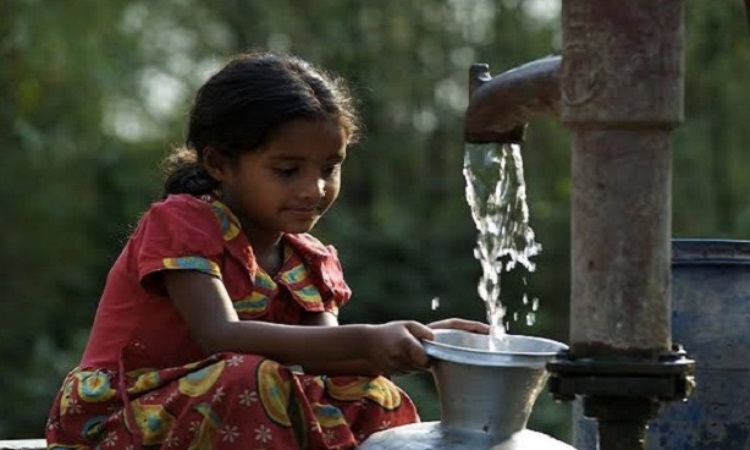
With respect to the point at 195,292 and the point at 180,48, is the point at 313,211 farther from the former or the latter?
the point at 180,48

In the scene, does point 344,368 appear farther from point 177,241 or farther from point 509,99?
point 509,99

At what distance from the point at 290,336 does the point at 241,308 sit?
230mm

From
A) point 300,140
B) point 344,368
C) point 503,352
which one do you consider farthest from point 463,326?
point 300,140

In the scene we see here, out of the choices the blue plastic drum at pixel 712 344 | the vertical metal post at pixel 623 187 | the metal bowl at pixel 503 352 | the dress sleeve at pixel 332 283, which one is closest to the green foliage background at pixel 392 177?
the blue plastic drum at pixel 712 344

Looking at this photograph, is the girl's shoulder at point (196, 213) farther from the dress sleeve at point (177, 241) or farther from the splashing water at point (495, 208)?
the splashing water at point (495, 208)

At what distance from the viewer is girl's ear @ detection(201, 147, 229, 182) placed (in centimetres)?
394

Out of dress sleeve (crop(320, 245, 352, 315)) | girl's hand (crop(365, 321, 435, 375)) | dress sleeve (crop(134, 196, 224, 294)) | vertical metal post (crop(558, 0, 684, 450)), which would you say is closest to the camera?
vertical metal post (crop(558, 0, 684, 450))

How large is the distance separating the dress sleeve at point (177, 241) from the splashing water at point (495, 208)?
1.48 feet

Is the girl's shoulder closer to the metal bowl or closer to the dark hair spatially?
the dark hair

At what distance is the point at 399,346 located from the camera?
11.3 ft

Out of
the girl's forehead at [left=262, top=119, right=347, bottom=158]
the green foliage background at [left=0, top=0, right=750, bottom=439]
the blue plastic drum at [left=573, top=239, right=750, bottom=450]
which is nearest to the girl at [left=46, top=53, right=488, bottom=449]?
the girl's forehead at [left=262, top=119, right=347, bottom=158]

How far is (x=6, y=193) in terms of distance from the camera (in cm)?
1195

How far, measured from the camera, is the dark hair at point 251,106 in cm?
384

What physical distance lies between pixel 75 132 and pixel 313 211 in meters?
9.68
